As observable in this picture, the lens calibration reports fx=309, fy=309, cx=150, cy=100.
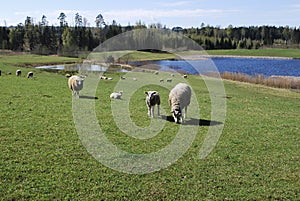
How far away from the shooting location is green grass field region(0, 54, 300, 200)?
8.09 meters

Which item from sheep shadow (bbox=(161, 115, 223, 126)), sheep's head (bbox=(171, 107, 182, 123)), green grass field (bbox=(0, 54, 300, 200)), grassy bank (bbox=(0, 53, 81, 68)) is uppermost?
grassy bank (bbox=(0, 53, 81, 68))

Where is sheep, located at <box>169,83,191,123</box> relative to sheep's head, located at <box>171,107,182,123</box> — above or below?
above

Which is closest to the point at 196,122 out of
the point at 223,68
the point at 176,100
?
the point at 176,100

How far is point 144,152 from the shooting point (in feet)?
36.4

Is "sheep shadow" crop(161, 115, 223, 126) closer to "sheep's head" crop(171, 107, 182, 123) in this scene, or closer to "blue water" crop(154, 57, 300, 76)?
"sheep's head" crop(171, 107, 182, 123)

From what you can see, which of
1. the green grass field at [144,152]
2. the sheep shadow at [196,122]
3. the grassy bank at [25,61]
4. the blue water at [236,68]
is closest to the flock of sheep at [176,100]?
the sheep shadow at [196,122]

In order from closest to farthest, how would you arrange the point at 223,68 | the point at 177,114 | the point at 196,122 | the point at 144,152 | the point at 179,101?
1. the point at 144,152
2. the point at 177,114
3. the point at 179,101
4. the point at 196,122
5. the point at 223,68

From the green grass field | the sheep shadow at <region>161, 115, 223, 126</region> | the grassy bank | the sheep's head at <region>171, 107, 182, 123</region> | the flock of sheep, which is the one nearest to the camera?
the green grass field

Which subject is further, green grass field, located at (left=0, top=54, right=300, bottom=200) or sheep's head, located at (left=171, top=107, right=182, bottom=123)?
sheep's head, located at (left=171, top=107, right=182, bottom=123)

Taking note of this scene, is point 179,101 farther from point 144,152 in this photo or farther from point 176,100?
point 144,152

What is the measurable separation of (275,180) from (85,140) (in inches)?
273

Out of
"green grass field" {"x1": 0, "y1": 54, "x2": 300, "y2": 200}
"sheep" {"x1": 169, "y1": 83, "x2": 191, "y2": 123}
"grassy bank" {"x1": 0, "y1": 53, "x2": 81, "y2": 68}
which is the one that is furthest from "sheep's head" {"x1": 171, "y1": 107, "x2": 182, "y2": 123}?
"grassy bank" {"x1": 0, "y1": 53, "x2": 81, "y2": 68}

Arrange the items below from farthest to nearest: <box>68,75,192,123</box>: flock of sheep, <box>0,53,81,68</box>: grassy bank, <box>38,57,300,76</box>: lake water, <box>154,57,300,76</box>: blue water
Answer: <box>154,57,300,76</box>: blue water → <box>38,57,300,76</box>: lake water → <box>0,53,81,68</box>: grassy bank → <box>68,75,192,123</box>: flock of sheep

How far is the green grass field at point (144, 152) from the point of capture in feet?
26.6
